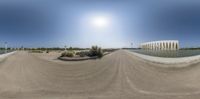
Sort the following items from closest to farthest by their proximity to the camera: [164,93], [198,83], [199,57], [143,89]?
[164,93] < [143,89] < [198,83] < [199,57]

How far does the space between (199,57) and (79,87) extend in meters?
23.0

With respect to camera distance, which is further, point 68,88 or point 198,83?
point 198,83

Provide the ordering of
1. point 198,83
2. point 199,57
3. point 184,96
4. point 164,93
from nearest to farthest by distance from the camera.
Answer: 1. point 184,96
2. point 164,93
3. point 198,83
4. point 199,57

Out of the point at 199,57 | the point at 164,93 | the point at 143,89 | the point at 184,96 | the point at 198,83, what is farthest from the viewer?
the point at 199,57

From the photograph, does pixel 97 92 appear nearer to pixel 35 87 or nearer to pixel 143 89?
pixel 143 89

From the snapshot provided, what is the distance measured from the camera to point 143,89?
42.9ft

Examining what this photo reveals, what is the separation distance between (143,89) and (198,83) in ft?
13.3

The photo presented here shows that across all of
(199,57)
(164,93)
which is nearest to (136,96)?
(164,93)

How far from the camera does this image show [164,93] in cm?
1196

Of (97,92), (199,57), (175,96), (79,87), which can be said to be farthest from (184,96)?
(199,57)

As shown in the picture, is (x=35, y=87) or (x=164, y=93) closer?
(x=164, y=93)

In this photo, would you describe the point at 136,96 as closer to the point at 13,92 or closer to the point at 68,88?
the point at 68,88

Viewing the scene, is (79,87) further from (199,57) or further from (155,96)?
(199,57)

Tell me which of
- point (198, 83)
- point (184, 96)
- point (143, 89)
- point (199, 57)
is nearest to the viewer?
point (184, 96)
